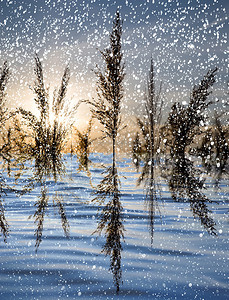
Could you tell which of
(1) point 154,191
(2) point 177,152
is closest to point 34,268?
(1) point 154,191

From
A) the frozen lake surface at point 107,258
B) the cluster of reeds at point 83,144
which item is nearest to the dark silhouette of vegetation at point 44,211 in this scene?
the frozen lake surface at point 107,258

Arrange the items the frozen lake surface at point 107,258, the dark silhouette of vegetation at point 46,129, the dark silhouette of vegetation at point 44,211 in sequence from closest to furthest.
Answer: the frozen lake surface at point 107,258
the dark silhouette of vegetation at point 44,211
the dark silhouette of vegetation at point 46,129

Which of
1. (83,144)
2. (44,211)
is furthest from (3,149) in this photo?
(44,211)

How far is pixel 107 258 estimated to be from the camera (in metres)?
1.28

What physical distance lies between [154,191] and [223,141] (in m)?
11.8

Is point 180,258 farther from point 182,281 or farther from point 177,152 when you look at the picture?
point 177,152

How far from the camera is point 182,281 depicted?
42.0 inches

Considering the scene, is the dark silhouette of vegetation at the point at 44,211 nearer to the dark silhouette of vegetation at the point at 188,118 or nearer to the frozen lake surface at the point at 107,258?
the frozen lake surface at the point at 107,258

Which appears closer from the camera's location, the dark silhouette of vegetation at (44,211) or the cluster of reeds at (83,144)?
the dark silhouette of vegetation at (44,211)

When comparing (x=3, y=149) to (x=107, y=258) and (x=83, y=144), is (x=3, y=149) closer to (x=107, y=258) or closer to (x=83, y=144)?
(x=83, y=144)

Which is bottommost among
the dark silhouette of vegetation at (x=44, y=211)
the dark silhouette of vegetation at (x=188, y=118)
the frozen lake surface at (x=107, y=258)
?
the frozen lake surface at (x=107, y=258)

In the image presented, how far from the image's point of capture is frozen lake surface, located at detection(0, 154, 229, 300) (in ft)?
3.26

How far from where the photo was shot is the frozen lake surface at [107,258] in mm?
995

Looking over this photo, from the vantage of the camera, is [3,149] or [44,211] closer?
[44,211]
